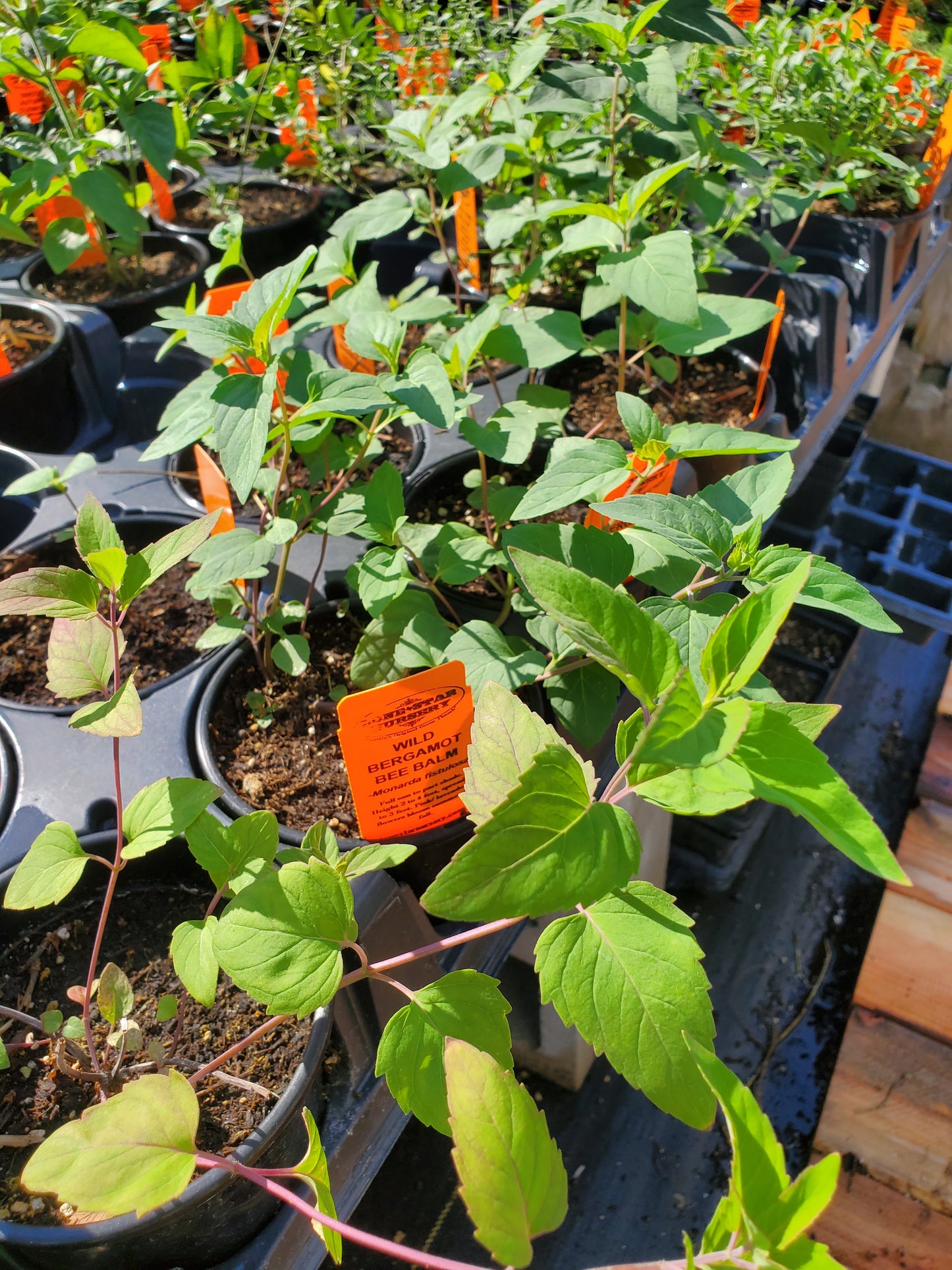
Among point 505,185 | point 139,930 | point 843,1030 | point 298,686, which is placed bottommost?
point 843,1030

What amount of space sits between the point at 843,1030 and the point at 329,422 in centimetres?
120

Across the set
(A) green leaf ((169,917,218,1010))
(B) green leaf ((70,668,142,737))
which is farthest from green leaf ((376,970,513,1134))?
(B) green leaf ((70,668,142,737))

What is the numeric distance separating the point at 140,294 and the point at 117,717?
3.90 ft

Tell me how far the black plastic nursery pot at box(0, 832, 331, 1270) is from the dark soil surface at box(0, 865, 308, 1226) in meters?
0.03

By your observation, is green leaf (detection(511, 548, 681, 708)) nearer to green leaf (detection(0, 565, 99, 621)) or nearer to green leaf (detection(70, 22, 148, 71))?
green leaf (detection(0, 565, 99, 621))

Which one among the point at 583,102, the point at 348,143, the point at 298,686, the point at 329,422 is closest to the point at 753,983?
the point at 298,686

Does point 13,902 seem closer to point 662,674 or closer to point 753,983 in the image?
point 662,674

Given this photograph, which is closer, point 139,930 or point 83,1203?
point 83,1203

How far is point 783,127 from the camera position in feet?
4.22

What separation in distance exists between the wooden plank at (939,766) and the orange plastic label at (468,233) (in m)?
1.05

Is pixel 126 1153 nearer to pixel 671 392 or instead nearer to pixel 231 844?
pixel 231 844

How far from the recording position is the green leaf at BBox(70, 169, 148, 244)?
122 cm

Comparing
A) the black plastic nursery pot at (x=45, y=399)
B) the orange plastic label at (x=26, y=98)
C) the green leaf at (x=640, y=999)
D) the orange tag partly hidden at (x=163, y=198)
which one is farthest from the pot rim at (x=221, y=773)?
the orange plastic label at (x=26, y=98)

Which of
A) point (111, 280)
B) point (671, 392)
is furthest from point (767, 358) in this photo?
point (111, 280)
